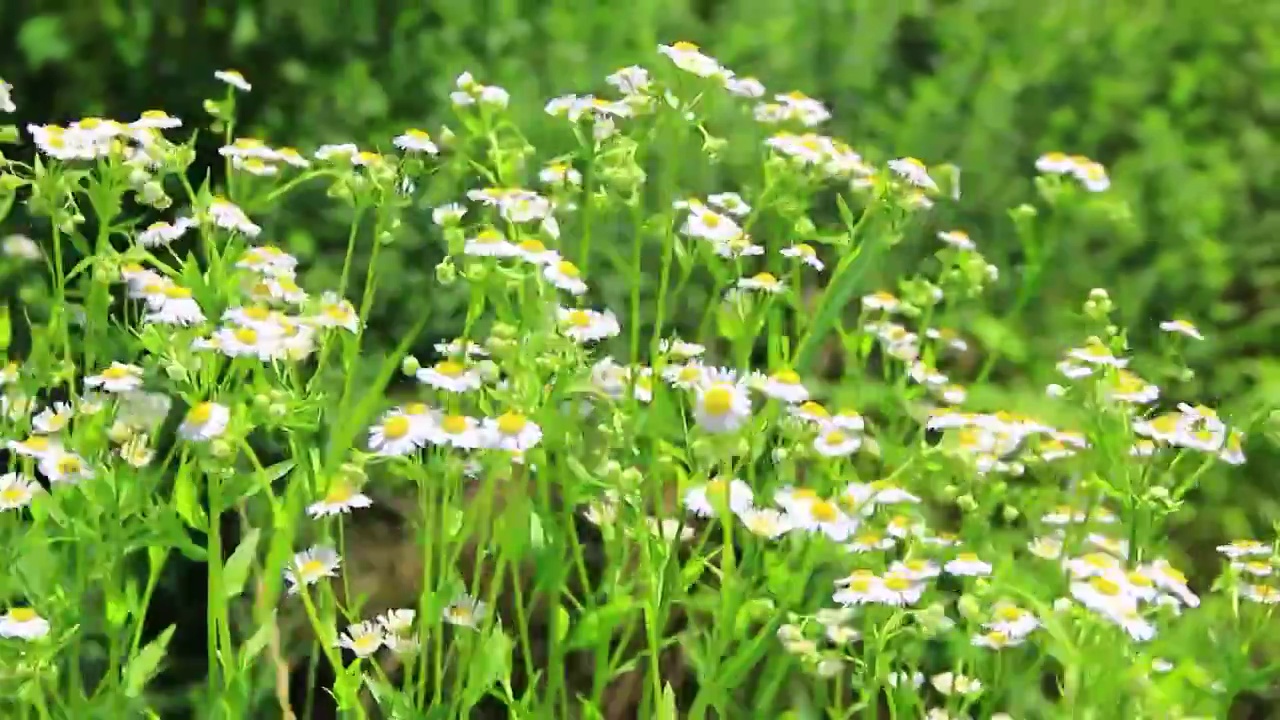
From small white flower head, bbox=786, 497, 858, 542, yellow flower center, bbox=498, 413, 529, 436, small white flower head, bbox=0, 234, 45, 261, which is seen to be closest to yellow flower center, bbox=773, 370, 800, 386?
small white flower head, bbox=786, 497, 858, 542

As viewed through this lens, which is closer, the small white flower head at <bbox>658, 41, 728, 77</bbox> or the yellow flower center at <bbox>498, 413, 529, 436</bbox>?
the yellow flower center at <bbox>498, 413, 529, 436</bbox>

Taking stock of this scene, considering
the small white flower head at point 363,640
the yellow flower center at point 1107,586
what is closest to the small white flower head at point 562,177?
the small white flower head at point 363,640

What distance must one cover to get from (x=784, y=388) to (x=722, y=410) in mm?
83

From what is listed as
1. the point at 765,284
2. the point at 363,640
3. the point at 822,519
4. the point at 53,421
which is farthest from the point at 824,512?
the point at 53,421

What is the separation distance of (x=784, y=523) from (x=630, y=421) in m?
0.17

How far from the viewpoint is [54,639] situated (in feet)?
3.79

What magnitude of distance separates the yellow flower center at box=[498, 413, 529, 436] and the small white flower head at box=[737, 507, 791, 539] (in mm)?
215

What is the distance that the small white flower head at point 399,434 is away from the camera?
3.63ft

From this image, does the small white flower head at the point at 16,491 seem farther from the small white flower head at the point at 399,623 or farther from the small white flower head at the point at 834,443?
the small white flower head at the point at 834,443

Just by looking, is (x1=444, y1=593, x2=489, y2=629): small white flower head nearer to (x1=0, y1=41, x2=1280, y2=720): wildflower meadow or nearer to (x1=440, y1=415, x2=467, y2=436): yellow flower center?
(x1=0, y1=41, x2=1280, y2=720): wildflower meadow

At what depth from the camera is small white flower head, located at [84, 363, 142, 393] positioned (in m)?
1.19

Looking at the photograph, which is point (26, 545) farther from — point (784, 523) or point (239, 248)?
point (784, 523)

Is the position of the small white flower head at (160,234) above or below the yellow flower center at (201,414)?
above

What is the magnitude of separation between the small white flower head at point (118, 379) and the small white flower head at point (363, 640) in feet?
0.93
